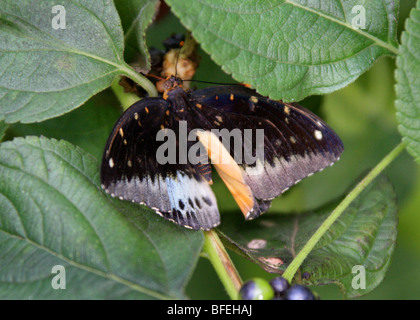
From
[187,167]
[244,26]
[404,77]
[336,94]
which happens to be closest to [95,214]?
[187,167]

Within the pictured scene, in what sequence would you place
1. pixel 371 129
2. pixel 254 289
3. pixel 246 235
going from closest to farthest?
pixel 254 289 → pixel 246 235 → pixel 371 129

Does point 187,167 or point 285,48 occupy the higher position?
point 285,48

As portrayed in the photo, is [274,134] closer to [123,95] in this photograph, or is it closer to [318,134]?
[318,134]

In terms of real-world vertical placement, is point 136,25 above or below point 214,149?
above

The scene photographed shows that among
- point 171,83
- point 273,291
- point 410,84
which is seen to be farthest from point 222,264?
point 410,84

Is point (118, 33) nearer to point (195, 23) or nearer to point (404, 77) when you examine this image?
point (195, 23)

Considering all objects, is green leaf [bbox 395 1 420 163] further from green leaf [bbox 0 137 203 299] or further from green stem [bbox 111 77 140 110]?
green stem [bbox 111 77 140 110]

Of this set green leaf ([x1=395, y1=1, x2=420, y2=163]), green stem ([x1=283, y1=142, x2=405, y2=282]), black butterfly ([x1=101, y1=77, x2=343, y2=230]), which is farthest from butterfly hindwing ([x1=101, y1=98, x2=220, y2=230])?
green leaf ([x1=395, y1=1, x2=420, y2=163])
